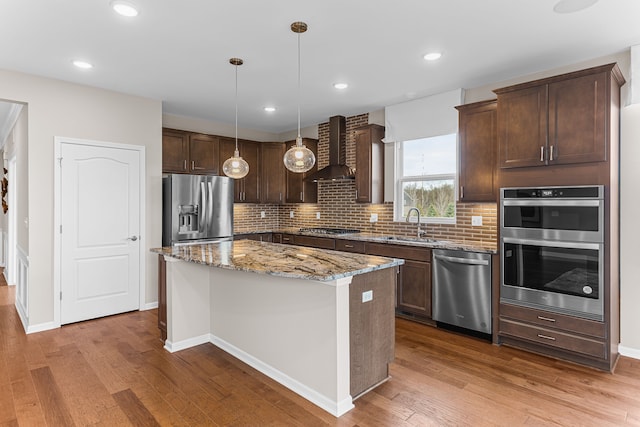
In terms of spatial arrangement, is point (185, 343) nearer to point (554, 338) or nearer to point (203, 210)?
point (203, 210)

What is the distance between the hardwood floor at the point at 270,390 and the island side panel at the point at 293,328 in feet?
0.41

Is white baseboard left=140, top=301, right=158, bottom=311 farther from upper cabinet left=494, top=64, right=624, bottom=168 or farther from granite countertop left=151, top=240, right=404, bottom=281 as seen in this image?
upper cabinet left=494, top=64, right=624, bottom=168

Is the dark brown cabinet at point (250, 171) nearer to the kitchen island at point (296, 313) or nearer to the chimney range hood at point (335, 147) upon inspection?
the chimney range hood at point (335, 147)

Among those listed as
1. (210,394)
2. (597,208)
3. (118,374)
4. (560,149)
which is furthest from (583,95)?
(118,374)

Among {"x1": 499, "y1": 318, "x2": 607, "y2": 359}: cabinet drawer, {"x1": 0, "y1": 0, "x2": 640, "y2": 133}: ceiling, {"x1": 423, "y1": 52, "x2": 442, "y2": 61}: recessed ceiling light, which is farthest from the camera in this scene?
{"x1": 423, "y1": 52, "x2": 442, "y2": 61}: recessed ceiling light

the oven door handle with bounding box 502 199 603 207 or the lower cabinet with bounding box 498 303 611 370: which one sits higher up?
the oven door handle with bounding box 502 199 603 207

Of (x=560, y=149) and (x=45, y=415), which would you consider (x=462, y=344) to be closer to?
(x=560, y=149)

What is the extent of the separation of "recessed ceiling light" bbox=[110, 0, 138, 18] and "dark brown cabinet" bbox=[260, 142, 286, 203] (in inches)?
151

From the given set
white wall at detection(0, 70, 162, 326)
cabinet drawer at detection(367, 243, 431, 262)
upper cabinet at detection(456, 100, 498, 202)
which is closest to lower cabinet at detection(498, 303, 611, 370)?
cabinet drawer at detection(367, 243, 431, 262)

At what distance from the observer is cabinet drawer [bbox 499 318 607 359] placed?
2885 mm

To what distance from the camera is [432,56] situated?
3334 mm

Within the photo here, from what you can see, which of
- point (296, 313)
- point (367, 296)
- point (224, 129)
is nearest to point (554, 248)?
point (367, 296)

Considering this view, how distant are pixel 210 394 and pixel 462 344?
7.71 ft

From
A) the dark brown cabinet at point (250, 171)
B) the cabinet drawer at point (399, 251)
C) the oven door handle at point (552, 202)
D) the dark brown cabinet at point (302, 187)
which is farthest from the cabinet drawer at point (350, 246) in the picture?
the dark brown cabinet at point (250, 171)
